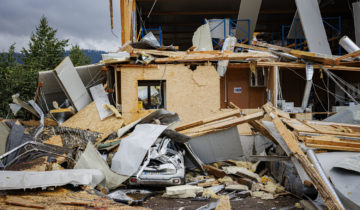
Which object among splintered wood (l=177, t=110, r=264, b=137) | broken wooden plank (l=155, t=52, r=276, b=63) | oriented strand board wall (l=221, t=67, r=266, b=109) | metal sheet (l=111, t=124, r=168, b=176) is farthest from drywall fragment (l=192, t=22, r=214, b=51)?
metal sheet (l=111, t=124, r=168, b=176)

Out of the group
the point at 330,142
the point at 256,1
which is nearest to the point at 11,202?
the point at 330,142

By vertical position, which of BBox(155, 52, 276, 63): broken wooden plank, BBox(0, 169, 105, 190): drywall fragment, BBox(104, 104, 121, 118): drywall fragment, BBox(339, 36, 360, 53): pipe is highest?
BBox(339, 36, 360, 53): pipe

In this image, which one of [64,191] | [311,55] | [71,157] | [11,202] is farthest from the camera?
[311,55]

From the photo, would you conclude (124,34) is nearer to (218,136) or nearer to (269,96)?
(269,96)

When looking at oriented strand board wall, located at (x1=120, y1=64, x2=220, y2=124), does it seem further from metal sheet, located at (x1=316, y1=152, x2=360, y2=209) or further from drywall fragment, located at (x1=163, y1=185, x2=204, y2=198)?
metal sheet, located at (x1=316, y1=152, x2=360, y2=209)

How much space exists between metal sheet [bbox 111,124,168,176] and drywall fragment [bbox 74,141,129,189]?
0.22m

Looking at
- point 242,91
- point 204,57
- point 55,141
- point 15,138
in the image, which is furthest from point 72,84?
point 242,91

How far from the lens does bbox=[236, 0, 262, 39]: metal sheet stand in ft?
62.1

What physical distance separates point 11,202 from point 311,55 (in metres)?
12.2

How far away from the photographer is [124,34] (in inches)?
703

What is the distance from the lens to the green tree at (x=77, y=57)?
3503cm

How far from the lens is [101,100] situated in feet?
45.0

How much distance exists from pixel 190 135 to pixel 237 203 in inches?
124

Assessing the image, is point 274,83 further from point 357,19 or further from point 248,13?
point 357,19
